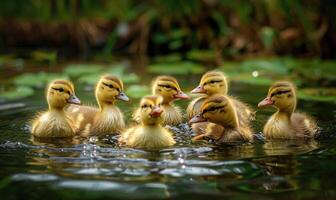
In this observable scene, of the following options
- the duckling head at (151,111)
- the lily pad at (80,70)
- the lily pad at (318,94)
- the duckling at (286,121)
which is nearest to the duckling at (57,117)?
the duckling head at (151,111)

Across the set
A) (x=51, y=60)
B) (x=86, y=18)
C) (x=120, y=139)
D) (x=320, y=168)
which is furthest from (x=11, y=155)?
(x=86, y=18)

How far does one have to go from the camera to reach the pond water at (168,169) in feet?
15.4

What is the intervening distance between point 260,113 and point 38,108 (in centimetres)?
243

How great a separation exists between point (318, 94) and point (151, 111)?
3.31 meters

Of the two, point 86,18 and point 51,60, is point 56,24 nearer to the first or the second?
point 86,18

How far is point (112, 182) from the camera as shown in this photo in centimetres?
484

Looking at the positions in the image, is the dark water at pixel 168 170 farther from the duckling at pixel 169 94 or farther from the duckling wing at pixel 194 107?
the duckling wing at pixel 194 107

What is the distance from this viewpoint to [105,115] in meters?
6.73

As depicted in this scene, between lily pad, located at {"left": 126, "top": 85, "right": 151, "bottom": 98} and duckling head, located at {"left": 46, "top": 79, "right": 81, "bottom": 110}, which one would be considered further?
lily pad, located at {"left": 126, "top": 85, "right": 151, "bottom": 98}

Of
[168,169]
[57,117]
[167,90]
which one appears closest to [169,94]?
[167,90]

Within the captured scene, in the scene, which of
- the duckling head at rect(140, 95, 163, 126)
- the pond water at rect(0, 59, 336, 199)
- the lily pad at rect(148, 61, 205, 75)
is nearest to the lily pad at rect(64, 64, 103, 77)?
the lily pad at rect(148, 61, 205, 75)

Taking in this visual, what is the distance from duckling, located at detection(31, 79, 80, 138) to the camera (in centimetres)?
657

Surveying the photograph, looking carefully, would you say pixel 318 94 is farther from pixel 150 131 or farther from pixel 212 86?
pixel 150 131

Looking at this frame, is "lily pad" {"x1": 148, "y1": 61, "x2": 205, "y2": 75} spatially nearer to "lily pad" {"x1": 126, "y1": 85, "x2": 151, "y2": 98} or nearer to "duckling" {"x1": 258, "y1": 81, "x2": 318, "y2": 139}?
"lily pad" {"x1": 126, "y1": 85, "x2": 151, "y2": 98}
